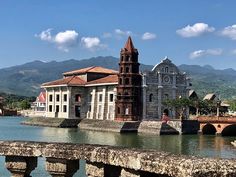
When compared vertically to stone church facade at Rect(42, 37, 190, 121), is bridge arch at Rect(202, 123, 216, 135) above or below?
below

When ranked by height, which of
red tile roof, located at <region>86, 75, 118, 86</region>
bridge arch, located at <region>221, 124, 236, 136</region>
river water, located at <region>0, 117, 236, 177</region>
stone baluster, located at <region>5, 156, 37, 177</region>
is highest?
red tile roof, located at <region>86, 75, 118, 86</region>

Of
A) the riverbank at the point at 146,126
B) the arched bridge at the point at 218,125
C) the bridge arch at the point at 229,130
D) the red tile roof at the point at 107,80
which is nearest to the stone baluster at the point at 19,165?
the riverbank at the point at 146,126

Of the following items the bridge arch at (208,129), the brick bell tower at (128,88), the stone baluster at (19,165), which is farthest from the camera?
the brick bell tower at (128,88)

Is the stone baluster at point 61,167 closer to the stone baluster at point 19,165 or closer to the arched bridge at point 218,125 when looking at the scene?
the stone baluster at point 19,165

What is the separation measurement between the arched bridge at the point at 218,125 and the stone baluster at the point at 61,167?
76022mm

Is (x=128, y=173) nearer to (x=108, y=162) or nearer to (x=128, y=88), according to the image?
(x=108, y=162)

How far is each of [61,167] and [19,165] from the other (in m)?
0.89

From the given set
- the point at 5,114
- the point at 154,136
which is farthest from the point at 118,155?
the point at 5,114

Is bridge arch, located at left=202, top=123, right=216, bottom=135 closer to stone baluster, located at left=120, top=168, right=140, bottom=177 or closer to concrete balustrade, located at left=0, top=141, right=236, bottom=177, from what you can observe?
concrete balustrade, located at left=0, top=141, right=236, bottom=177

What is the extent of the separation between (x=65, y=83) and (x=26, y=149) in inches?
3781

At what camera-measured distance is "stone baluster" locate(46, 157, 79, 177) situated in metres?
7.24

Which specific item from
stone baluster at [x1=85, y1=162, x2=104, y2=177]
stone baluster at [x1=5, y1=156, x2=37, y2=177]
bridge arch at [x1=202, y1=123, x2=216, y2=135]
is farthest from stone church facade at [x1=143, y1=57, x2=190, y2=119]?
stone baluster at [x1=85, y1=162, x2=104, y2=177]

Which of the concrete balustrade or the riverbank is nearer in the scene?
the concrete balustrade

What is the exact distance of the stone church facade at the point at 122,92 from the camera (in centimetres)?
9038
